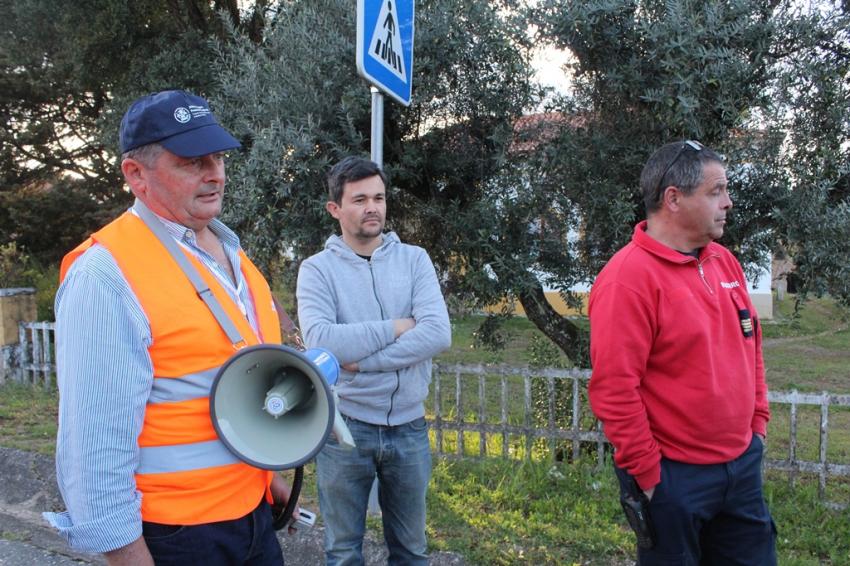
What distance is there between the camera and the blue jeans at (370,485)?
2857 mm

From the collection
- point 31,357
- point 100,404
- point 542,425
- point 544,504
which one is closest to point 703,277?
point 100,404

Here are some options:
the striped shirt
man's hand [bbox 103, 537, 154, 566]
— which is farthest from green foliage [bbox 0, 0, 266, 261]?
man's hand [bbox 103, 537, 154, 566]

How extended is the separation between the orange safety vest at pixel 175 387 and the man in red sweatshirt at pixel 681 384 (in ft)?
4.57

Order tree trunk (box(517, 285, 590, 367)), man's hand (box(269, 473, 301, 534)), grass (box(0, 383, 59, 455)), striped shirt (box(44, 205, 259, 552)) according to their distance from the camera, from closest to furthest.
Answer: striped shirt (box(44, 205, 259, 552)), man's hand (box(269, 473, 301, 534)), tree trunk (box(517, 285, 590, 367)), grass (box(0, 383, 59, 455))

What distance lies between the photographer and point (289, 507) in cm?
220

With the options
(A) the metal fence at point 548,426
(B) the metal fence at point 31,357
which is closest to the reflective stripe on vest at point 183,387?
(A) the metal fence at point 548,426

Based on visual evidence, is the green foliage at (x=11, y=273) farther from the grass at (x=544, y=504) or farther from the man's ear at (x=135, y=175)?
the man's ear at (x=135, y=175)

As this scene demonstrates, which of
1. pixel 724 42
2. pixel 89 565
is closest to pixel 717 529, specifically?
pixel 724 42

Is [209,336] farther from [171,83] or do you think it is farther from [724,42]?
[171,83]

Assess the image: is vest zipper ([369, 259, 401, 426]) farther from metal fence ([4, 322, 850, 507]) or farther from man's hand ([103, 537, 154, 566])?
metal fence ([4, 322, 850, 507])

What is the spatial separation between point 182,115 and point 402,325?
138 cm

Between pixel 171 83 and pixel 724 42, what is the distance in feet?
21.3

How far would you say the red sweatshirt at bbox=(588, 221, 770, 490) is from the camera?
2436mm

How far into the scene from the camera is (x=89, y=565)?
4016mm
